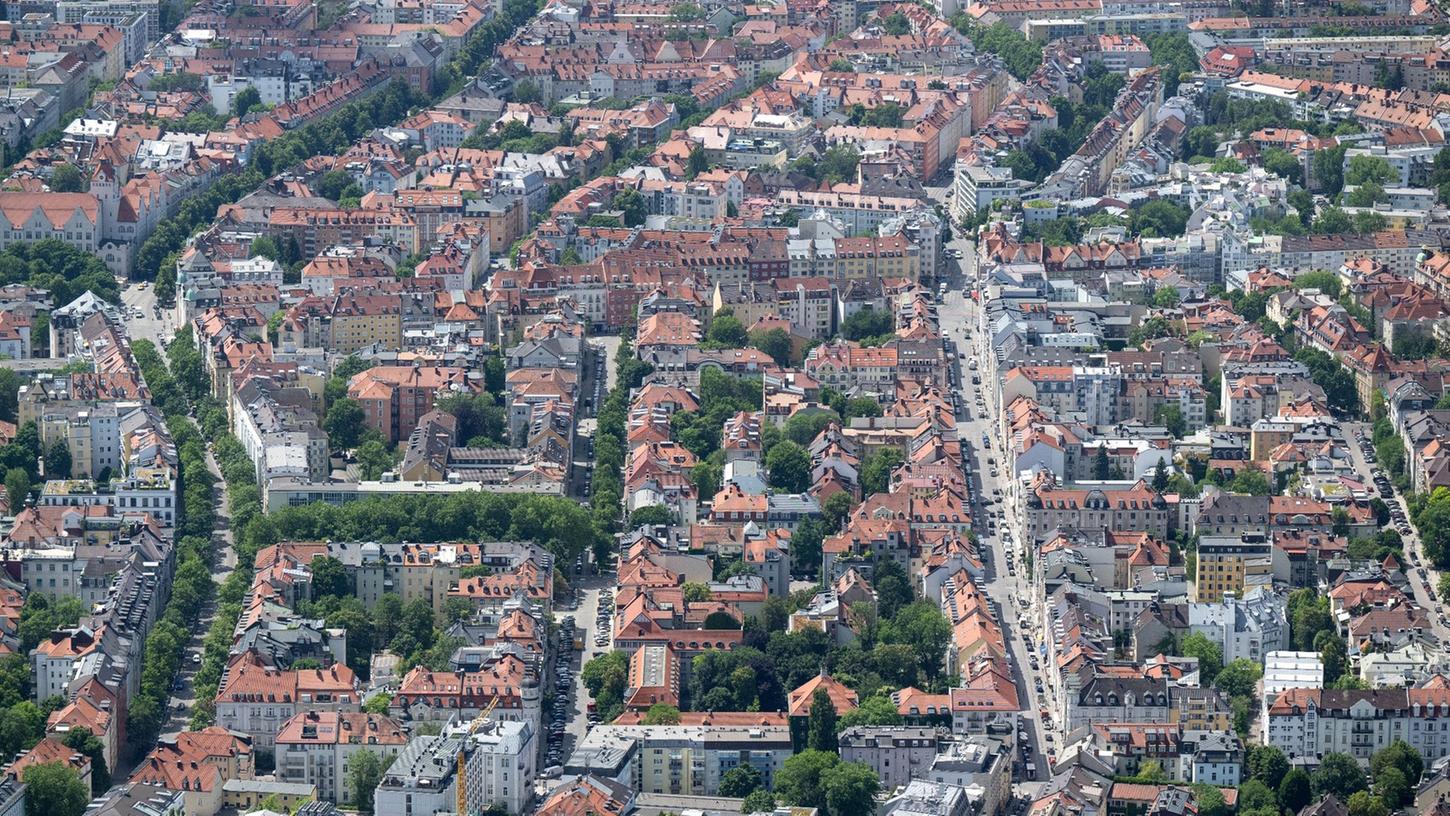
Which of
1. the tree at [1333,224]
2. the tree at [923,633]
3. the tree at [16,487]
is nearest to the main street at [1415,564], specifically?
the tree at [923,633]

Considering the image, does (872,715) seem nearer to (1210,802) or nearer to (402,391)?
(1210,802)

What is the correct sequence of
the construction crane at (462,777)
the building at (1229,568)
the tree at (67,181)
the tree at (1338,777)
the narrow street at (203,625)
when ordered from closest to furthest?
the construction crane at (462,777)
the tree at (1338,777)
the narrow street at (203,625)
the building at (1229,568)
the tree at (67,181)

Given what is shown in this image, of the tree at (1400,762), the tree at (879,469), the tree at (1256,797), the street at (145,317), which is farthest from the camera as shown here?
the street at (145,317)

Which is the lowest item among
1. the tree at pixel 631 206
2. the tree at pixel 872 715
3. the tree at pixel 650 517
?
the tree at pixel 872 715

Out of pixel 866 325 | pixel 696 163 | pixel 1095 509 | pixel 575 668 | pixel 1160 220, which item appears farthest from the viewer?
pixel 696 163

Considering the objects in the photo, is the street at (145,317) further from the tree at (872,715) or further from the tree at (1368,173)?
the tree at (1368,173)

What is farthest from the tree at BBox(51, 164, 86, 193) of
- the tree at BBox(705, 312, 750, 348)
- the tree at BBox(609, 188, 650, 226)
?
the tree at BBox(705, 312, 750, 348)

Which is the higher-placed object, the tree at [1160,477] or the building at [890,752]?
the tree at [1160,477]

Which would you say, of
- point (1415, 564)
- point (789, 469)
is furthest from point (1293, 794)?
point (789, 469)
